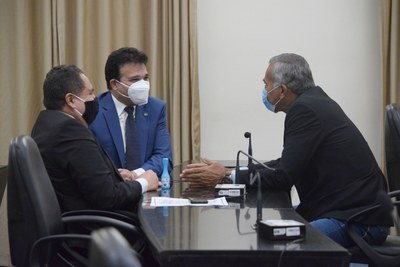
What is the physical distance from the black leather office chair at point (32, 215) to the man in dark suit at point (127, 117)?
109cm

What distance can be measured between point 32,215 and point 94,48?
2.69 m

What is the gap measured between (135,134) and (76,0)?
1.58 meters

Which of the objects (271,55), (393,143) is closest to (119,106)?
(393,143)

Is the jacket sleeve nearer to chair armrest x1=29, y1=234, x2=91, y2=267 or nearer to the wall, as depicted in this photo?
chair armrest x1=29, y1=234, x2=91, y2=267

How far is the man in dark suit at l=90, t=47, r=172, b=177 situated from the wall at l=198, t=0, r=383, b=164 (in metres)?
1.28

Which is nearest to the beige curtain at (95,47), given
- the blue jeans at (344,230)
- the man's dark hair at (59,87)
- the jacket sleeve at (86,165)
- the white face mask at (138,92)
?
the white face mask at (138,92)

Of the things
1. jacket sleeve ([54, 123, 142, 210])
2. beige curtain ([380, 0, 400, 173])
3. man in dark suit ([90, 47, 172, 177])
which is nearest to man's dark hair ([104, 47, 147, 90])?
man in dark suit ([90, 47, 172, 177])

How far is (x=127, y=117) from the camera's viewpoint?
3.62m

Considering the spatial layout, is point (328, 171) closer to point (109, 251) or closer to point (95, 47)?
point (109, 251)

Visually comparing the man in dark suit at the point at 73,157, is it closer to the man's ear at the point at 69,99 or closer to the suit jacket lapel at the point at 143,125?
the man's ear at the point at 69,99

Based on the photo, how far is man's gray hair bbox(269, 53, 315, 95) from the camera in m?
3.00

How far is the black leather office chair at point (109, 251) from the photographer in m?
0.75

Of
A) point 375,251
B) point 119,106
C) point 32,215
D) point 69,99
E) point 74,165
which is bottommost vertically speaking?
point 375,251

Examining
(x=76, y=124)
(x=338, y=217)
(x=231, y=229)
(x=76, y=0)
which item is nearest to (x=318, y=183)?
(x=338, y=217)
